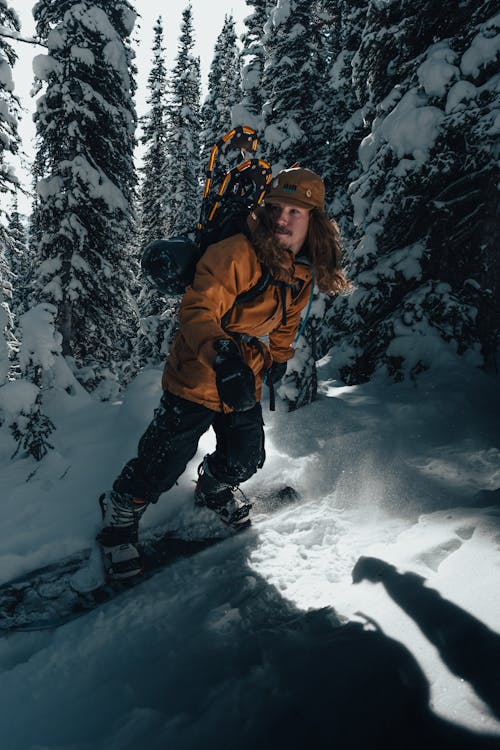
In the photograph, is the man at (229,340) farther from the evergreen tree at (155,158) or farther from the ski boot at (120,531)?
the evergreen tree at (155,158)

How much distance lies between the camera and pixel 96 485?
14.3ft

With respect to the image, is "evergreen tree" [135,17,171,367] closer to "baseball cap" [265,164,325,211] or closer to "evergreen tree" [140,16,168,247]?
"evergreen tree" [140,16,168,247]

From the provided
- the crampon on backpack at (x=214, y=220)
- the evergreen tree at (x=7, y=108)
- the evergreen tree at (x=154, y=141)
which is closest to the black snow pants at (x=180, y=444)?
the crampon on backpack at (x=214, y=220)

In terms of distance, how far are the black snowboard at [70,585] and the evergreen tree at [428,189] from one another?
4.31 m

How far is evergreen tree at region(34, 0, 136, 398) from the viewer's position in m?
12.7

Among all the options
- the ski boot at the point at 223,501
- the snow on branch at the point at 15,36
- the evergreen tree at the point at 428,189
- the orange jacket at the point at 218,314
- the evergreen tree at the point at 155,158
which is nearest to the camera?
the orange jacket at the point at 218,314

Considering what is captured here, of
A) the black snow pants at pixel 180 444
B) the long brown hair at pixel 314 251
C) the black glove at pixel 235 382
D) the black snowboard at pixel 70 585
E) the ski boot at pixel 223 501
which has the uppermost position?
the long brown hair at pixel 314 251

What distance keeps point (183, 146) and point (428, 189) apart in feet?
78.7

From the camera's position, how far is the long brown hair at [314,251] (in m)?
2.92

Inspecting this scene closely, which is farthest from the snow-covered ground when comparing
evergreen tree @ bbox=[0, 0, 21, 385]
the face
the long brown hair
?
evergreen tree @ bbox=[0, 0, 21, 385]

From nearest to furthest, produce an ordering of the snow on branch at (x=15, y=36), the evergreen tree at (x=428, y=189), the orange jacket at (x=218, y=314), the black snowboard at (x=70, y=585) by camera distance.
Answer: the orange jacket at (x=218, y=314), the black snowboard at (x=70, y=585), the evergreen tree at (x=428, y=189), the snow on branch at (x=15, y=36)

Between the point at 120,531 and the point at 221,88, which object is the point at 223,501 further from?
the point at 221,88

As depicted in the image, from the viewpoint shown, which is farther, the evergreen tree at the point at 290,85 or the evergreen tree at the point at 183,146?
the evergreen tree at the point at 183,146

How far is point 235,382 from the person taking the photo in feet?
7.98
